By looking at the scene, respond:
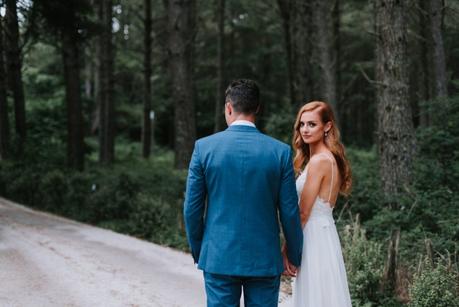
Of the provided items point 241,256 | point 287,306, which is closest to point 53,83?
point 287,306

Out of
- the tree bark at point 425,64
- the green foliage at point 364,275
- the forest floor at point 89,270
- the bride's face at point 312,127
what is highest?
the tree bark at point 425,64

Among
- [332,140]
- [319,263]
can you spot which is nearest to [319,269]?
[319,263]

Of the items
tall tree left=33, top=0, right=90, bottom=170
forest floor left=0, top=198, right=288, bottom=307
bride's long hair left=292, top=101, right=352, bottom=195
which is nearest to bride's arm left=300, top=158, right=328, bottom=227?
bride's long hair left=292, top=101, right=352, bottom=195

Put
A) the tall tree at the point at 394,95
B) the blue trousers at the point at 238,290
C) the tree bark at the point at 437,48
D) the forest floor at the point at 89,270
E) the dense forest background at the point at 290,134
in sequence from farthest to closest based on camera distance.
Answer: the tree bark at the point at 437,48, the tall tree at the point at 394,95, the dense forest background at the point at 290,134, the forest floor at the point at 89,270, the blue trousers at the point at 238,290

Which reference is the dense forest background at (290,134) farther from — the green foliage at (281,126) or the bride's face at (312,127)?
the bride's face at (312,127)

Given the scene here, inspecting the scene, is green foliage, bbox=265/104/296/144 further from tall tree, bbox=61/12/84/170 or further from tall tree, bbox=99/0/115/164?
tall tree, bbox=99/0/115/164

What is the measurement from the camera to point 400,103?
8.95 m

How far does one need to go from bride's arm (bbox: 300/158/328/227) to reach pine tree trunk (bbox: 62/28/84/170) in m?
12.8

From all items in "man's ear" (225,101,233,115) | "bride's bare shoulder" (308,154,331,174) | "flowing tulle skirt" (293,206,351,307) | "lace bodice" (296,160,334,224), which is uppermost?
"man's ear" (225,101,233,115)

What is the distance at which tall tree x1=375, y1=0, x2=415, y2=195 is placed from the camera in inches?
350

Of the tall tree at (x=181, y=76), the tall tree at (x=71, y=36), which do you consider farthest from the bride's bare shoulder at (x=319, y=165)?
the tall tree at (x=71, y=36)

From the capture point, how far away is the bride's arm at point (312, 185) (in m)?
3.95

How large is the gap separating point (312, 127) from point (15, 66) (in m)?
16.0

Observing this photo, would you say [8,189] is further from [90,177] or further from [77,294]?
[77,294]
